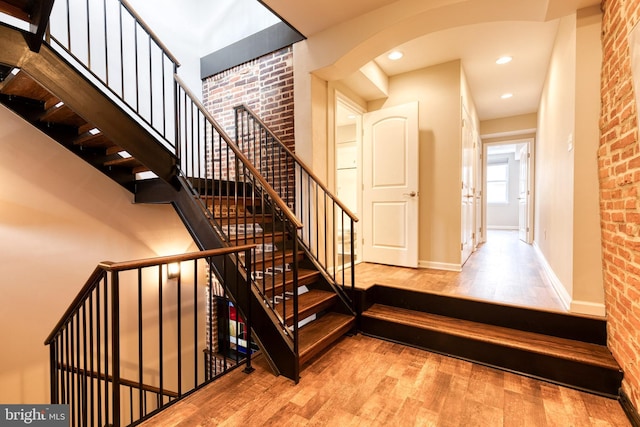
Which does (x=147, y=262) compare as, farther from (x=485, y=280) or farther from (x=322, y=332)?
(x=485, y=280)

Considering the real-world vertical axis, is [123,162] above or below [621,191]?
above

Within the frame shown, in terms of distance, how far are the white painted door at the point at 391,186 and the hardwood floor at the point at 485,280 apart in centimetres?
26

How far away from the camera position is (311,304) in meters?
2.53

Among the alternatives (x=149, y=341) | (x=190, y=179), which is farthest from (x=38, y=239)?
(x=149, y=341)

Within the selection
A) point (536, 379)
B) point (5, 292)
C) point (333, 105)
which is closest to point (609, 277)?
point (536, 379)

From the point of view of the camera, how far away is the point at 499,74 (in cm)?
405

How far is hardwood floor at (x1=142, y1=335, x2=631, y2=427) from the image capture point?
1.65 metres

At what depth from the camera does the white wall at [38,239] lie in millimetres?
2697

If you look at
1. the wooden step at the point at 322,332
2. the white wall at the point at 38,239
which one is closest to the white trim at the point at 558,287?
the wooden step at the point at 322,332

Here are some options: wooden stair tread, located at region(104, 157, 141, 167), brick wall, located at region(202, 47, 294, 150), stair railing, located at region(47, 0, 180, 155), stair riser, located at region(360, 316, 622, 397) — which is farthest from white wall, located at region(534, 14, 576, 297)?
wooden stair tread, located at region(104, 157, 141, 167)

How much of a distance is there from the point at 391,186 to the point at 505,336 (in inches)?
85.0

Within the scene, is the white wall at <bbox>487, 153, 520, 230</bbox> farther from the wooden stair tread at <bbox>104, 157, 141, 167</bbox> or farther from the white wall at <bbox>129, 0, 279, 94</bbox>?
the wooden stair tread at <bbox>104, 157, 141, 167</bbox>

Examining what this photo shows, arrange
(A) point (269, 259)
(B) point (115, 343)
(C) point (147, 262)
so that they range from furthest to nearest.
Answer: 1. (A) point (269, 259)
2. (C) point (147, 262)
3. (B) point (115, 343)

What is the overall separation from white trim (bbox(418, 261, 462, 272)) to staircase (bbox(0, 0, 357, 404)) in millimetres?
1168
